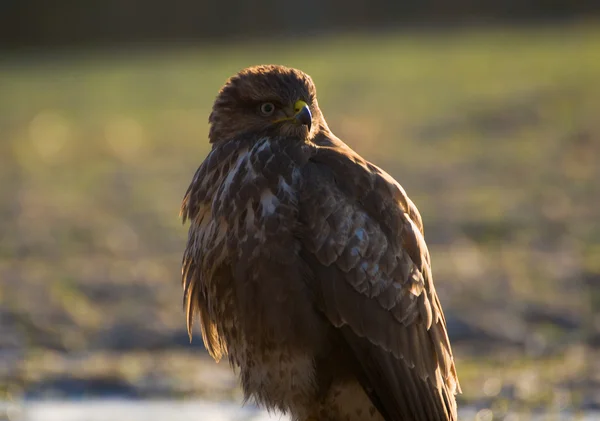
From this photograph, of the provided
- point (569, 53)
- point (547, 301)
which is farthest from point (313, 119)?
point (569, 53)

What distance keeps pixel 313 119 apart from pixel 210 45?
19646 mm

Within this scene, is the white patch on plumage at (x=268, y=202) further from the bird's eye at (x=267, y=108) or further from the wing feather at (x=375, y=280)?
the bird's eye at (x=267, y=108)

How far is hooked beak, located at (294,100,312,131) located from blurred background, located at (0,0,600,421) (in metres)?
2.05

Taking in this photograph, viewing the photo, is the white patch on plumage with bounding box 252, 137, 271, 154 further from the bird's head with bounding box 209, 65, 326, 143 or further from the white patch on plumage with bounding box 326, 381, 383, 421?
the white patch on plumage with bounding box 326, 381, 383, 421

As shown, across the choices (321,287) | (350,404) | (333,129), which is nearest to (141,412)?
(350,404)

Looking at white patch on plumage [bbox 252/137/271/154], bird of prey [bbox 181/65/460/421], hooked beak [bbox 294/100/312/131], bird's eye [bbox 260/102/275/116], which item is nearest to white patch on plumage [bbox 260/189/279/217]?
bird of prey [bbox 181/65/460/421]

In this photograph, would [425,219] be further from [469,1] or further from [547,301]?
[469,1]

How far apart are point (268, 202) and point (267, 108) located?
2.13 ft

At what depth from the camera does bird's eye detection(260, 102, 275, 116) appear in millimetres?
5848

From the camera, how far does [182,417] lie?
23.3 ft

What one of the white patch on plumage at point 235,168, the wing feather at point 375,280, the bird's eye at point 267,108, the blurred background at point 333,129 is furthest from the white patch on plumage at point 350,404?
the blurred background at point 333,129

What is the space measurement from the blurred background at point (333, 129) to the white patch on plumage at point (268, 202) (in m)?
2.06

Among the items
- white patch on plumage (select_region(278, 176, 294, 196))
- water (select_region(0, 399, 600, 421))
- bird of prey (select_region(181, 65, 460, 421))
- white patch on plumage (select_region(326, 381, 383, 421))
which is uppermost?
white patch on plumage (select_region(278, 176, 294, 196))

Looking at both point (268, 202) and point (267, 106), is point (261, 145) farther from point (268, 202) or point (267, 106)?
point (268, 202)
